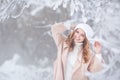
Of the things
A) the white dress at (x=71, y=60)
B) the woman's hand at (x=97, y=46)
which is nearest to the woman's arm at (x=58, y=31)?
the white dress at (x=71, y=60)

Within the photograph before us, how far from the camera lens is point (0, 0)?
81.7 inches

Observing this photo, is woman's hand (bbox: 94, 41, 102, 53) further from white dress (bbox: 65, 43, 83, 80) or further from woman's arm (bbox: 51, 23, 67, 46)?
woman's arm (bbox: 51, 23, 67, 46)

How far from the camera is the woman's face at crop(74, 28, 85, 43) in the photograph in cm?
200

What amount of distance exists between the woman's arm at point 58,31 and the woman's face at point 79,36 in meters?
0.08

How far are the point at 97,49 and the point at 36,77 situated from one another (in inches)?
17.0

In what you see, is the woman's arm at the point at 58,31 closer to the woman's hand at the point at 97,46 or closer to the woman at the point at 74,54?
the woman at the point at 74,54

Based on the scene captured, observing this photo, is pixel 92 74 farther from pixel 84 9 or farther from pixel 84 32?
pixel 84 9

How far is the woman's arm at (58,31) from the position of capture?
1.99 m

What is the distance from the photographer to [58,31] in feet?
6.55

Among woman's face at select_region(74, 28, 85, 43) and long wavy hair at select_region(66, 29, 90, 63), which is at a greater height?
woman's face at select_region(74, 28, 85, 43)

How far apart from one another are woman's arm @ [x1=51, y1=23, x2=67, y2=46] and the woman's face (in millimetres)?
80

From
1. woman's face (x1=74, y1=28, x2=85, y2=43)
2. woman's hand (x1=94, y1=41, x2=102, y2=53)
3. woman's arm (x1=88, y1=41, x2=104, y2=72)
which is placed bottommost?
→ woman's arm (x1=88, y1=41, x2=104, y2=72)

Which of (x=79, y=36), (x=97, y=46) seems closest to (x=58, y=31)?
(x=79, y=36)

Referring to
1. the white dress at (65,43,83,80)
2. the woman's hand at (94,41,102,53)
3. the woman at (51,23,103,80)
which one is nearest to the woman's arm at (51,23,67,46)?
the woman at (51,23,103,80)
